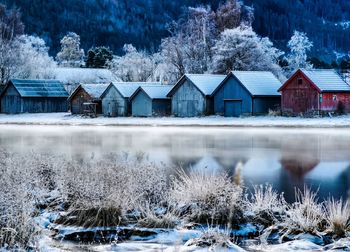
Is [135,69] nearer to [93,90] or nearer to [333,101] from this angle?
[93,90]

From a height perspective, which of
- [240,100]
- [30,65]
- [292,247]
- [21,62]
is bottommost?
[292,247]

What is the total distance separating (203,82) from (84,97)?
15865mm

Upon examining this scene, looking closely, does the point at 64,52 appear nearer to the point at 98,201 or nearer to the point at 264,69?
the point at 264,69

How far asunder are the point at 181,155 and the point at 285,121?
31.5m

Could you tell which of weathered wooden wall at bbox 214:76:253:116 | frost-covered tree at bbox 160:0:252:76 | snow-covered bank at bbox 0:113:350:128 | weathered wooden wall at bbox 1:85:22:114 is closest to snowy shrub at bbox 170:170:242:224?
snow-covered bank at bbox 0:113:350:128

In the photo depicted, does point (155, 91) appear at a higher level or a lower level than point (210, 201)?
higher

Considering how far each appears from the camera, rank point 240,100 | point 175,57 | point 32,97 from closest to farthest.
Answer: point 240,100, point 32,97, point 175,57

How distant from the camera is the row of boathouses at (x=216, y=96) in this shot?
216 feet

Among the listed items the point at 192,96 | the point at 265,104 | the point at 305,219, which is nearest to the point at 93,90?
the point at 192,96

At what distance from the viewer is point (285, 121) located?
60688 millimetres

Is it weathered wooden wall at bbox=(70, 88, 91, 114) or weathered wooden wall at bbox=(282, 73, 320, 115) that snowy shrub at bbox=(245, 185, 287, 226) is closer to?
weathered wooden wall at bbox=(282, 73, 320, 115)

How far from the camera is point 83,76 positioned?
4306 inches

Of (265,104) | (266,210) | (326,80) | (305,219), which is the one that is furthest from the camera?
(265,104)

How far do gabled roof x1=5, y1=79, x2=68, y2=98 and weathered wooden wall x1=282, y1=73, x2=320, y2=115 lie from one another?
3410 cm
